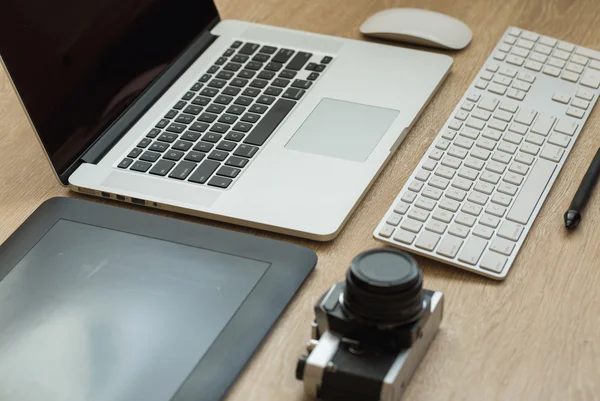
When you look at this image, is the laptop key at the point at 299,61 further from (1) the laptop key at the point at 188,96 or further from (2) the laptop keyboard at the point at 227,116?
(1) the laptop key at the point at 188,96

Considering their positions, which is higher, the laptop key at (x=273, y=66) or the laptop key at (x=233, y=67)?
the laptop key at (x=233, y=67)

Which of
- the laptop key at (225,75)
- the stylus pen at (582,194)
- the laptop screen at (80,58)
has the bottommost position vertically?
the stylus pen at (582,194)

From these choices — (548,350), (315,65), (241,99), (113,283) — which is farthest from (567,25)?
(113,283)

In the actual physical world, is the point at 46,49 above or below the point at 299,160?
above

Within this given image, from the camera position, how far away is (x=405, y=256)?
2.17 feet

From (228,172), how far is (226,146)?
0.16ft

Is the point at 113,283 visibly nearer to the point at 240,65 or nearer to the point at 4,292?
the point at 4,292

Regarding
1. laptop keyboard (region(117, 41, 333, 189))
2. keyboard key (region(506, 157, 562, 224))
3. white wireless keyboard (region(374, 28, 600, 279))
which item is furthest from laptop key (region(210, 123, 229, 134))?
keyboard key (region(506, 157, 562, 224))

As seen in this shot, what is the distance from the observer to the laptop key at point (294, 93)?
40.5 inches

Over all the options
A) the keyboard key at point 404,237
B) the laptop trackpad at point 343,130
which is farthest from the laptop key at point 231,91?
the keyboard key at point 404,237

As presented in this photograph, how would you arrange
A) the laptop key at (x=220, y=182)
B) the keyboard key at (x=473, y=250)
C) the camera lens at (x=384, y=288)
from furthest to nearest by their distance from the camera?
the laptop key at (x=220, y=182) → the keyboard key at (x=473, y=250) → the camera lens at (x=384, y=288)

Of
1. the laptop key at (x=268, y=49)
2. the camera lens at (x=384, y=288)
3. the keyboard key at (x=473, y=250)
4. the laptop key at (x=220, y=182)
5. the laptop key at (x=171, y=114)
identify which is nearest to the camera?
the camera lens at (x=384, y=288)

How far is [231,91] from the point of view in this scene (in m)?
1.04

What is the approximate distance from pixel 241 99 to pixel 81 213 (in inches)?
9.8
